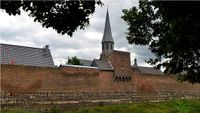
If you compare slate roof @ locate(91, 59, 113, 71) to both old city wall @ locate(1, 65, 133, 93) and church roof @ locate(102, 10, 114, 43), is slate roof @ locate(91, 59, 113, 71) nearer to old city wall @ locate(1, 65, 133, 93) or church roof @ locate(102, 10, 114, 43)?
old city wall @ locate(1, 65, 133, 93)

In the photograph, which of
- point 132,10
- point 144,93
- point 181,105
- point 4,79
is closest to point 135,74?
point 144,93

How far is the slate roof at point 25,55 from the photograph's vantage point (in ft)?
82.3

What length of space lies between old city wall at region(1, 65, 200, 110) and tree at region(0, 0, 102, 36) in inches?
586

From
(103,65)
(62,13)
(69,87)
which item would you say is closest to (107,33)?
(103,65)

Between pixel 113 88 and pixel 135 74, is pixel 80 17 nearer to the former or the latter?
pixel 113 88

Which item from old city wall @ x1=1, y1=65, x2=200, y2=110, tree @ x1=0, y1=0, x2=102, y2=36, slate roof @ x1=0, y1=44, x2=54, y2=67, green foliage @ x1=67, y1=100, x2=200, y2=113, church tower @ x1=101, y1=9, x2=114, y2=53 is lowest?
green foliage @ x1=67, y1=100, x2=200, y2=113

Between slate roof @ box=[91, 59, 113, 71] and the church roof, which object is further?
the church roof

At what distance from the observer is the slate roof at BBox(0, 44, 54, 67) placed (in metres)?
25.1

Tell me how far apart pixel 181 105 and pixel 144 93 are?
309 cm

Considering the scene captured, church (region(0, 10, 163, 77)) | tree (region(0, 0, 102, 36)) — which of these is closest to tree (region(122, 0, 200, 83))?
tree (region(0, 0, 102, 36))

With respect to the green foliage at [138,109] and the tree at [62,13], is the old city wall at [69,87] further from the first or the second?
the tree at [62,13]

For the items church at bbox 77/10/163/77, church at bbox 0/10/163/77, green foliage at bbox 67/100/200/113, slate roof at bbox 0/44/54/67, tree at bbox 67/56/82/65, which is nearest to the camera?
green foliage at bbox 67/100/200/113

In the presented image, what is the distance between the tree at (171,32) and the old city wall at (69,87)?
989 cm

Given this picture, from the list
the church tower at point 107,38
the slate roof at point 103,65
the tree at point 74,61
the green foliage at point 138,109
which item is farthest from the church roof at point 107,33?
the green foliage at point 138,109
